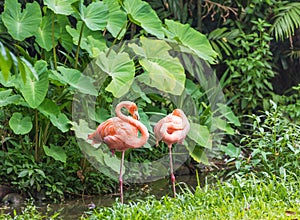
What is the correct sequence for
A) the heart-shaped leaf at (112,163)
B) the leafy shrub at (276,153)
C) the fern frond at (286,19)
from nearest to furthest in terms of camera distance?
the leafy shrub at (276,153)
the heart-shaped leaf at (112,163)
the fern frond at (286,19)

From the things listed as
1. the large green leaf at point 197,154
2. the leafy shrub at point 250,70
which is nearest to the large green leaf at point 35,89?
the large green leaf at point 197,154

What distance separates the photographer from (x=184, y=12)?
728 centimetres

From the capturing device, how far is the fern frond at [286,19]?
7148mm

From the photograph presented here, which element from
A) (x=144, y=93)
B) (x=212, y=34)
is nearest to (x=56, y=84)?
(x=144, y=93)

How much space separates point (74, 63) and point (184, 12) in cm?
225

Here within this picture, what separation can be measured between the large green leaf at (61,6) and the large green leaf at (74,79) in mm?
535

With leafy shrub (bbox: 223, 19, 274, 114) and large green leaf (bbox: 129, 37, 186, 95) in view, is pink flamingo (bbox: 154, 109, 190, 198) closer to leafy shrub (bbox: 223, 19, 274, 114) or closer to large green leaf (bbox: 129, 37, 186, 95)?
large green leaf (bbox: 129, 37, 186, 95)

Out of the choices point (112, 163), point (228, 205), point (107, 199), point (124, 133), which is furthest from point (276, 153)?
point (107, 199)

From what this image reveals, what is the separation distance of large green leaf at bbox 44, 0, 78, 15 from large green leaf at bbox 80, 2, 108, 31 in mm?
110

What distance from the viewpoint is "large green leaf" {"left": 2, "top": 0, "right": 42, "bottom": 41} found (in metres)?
5.03

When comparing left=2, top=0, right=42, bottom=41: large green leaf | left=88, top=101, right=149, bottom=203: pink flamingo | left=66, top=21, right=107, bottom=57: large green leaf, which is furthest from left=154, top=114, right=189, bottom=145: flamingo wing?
left=2, top=0, right=42, bottom=41: large green leaf

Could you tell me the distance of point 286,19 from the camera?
23.7ft

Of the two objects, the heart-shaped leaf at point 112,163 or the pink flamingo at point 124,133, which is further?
the heart-shaped leaf at point 112,163

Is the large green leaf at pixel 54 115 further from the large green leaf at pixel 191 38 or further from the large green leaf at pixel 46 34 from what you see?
the large green leaf at pixel 191 38
